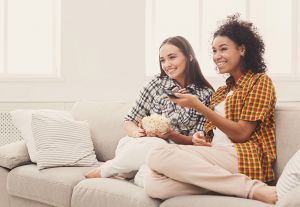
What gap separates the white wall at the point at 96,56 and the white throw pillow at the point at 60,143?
168 centimetres

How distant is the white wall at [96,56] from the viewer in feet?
14.9

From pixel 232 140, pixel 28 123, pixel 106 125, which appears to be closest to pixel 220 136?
pixel 232 140

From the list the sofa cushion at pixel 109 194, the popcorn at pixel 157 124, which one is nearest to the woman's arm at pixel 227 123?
the popcorn at pixel 157 124

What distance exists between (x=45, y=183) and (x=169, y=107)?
80 cm

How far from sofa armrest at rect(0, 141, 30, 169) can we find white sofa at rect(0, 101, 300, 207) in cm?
4

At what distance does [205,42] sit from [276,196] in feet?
10.5

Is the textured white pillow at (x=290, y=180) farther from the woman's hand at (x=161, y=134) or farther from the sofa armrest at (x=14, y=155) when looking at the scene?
the sofa armrest at (x=14, y=155)

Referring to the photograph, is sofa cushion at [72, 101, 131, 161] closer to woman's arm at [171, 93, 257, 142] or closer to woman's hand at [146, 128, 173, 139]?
woman's hand at [146, 128, 173, 139]

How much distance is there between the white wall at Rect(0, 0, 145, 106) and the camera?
454 cm

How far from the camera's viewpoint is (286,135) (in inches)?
86.0

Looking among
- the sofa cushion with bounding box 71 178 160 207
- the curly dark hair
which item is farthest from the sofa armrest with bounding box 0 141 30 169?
the curly dark hair

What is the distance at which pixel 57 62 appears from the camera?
4.76 metres

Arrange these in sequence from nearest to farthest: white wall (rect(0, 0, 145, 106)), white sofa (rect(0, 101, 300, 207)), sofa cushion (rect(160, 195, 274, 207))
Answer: sofa cushion (rect(160, 195, 274, 207)) < white sofa (rect(0, 101, 300, 207)) < white wall (rect(0, 0, 145, 106))

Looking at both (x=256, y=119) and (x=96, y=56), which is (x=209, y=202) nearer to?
(x=256, y=119)
